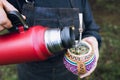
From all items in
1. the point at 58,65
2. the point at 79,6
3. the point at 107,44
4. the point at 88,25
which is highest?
the point at 79,6

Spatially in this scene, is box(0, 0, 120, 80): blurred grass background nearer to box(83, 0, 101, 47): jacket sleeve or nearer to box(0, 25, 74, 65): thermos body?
box(83, 0, 101, 47): jacket sleeve

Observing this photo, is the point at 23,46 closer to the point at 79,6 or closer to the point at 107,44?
the point at 79,6

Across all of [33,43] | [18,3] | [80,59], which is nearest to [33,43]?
[33,43]

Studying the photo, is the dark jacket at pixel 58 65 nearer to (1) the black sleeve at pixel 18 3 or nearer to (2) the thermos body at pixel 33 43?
(1) the black sleeve at pixel 18 3

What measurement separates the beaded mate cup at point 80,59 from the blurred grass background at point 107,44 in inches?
57.9

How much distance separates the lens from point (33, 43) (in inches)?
56.8

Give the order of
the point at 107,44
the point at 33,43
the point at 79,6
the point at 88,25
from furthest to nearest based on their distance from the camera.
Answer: the point at 107,44 < the point at 88,25 < the point at 79,6 < the point at 33,43

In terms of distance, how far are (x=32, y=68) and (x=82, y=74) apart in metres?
0.52

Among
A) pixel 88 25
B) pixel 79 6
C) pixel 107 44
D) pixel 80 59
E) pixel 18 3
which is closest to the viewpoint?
pixel 80 59

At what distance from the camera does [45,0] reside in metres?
1.87

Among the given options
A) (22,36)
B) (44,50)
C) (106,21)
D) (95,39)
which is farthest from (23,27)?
(106,21)

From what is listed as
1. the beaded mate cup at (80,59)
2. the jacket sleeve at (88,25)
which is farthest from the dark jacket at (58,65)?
the beaded mate cup at (80,59)

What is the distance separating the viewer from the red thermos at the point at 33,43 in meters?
1.43

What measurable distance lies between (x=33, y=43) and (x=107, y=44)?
9.50 feet
